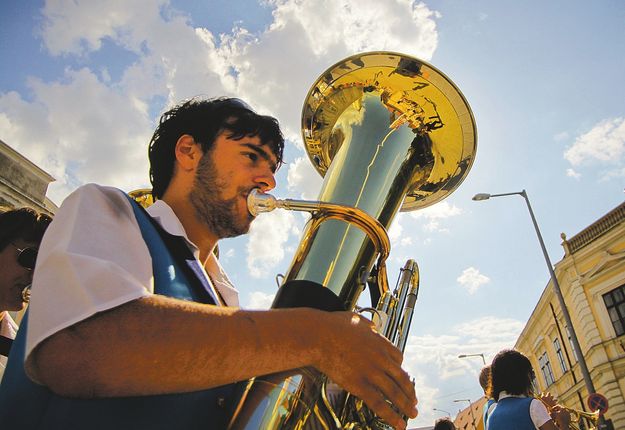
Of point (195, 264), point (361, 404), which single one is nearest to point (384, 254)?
point (361, 404)

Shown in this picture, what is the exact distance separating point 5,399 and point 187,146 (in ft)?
3.75

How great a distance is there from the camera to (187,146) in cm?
182

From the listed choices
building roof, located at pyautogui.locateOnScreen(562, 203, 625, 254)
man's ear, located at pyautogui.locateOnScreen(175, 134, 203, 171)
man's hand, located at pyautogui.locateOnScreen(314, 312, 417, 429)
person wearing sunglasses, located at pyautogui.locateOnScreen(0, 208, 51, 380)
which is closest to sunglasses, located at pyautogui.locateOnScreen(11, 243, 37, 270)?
person wearing sunglasses, located at pyautogui.locateOnScreen(0, 208, 51, 380)

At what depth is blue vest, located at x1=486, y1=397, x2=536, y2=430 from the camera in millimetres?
3373

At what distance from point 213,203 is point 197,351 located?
2.89ft

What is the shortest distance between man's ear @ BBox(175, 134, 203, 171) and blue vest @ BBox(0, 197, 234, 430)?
56 cm

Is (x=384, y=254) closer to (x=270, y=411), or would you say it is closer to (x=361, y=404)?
(x=361, y=404)

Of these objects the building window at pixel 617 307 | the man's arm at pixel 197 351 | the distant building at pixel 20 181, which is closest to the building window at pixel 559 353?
the building window at pixel 617 307

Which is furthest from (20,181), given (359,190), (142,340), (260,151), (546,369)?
(546,369)

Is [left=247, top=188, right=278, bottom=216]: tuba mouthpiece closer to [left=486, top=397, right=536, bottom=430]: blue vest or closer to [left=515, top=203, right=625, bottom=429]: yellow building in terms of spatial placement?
[left=486, top=397, right=536, bottom=430]: blue vest

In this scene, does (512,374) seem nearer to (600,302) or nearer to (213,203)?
(213,203)

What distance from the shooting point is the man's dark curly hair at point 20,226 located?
2.70m

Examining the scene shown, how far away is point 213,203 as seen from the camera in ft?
5.37

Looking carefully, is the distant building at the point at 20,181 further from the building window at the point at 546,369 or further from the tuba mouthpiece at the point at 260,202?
the building window at the point at 546,369
